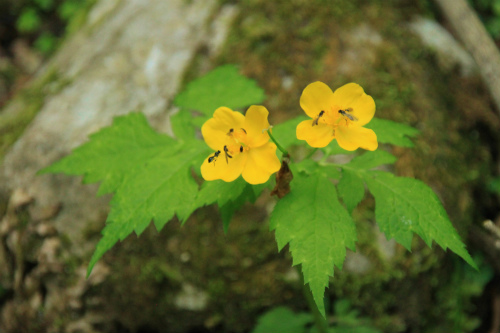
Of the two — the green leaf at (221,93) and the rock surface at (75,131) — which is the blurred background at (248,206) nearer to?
the rock surface at (75,131)

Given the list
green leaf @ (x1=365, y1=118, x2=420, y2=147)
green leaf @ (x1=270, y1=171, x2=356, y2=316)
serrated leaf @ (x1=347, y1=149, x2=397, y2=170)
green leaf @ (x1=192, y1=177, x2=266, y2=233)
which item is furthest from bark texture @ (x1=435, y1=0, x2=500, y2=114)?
green leaf @ (x1=192, y1=177, x2=266, y2=233)

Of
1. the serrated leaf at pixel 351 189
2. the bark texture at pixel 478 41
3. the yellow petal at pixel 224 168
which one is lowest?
the bark texture at pixel 478 41

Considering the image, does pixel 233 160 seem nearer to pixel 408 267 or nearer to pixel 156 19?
pixel 408 267

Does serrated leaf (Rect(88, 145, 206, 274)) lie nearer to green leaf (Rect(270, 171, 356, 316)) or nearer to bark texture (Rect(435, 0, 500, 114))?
green leaf (Rect(270, 171, 356, 316))

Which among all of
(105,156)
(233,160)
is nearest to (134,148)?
(105,156)

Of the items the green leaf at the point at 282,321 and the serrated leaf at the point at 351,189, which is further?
the green leaf at the point at 282,321

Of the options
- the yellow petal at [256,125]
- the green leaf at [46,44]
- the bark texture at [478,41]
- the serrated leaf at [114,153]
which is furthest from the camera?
the green leaf at [46,44]

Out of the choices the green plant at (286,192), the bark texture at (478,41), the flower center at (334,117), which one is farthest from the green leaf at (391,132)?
the bark texture at (478,41)
